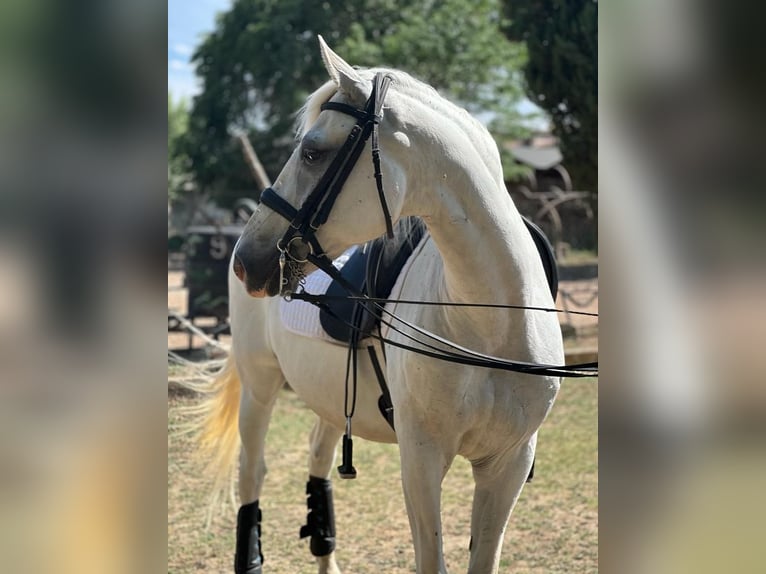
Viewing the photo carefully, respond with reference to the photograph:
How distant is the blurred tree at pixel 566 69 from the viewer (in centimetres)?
1012

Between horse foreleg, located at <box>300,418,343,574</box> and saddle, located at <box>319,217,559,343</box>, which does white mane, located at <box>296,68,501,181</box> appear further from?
horse foreleg, located at <box>300,418,343,574</box>

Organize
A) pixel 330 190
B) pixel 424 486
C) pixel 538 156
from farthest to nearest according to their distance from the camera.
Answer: pixel 538 156
pixel 424 486
pixel 330 190

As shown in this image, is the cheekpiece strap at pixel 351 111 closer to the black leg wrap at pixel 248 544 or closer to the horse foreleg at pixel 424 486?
the horse foreleg at pixel 424 486

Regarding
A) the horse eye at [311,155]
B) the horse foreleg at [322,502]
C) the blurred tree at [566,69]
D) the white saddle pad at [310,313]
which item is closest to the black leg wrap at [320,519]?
the horse foreleg at [322,502]

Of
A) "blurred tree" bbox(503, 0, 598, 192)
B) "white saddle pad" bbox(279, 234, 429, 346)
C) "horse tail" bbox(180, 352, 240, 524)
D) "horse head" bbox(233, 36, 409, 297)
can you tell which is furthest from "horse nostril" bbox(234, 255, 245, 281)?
"blurred tree" bbox(503, 0, 598, 192)

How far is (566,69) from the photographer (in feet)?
34.3

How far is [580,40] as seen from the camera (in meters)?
10.2

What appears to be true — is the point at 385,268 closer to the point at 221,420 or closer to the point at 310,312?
the point at 310,312

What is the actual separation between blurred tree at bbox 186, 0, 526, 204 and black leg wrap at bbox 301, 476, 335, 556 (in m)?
18.0

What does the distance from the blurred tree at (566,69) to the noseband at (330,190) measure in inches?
335
